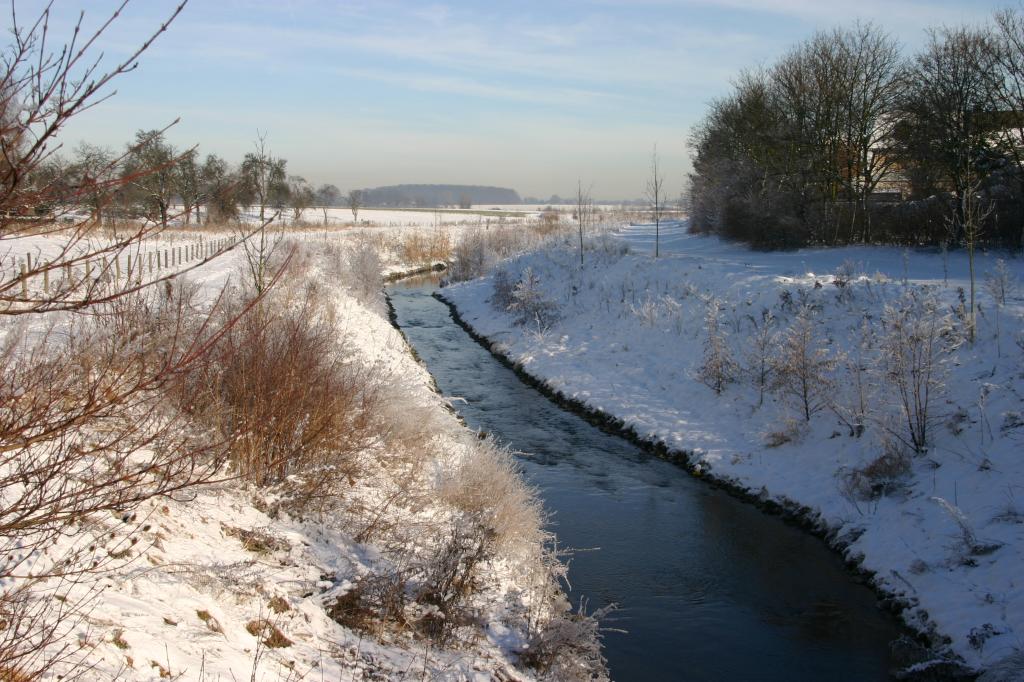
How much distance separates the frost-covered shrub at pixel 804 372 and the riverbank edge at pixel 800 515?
7.41 ft

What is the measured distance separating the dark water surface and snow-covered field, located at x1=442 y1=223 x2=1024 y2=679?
2.01 ft

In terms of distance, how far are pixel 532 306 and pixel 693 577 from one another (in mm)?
16525

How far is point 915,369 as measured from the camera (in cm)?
1028

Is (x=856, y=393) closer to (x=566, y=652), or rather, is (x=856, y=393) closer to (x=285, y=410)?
(x=566, y=652)

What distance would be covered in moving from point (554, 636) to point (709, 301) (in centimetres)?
1365

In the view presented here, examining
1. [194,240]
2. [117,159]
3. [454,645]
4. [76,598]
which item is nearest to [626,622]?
[454,645]

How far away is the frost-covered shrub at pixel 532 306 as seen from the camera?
24.2 m

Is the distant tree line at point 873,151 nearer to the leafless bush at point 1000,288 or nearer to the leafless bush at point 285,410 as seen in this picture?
the leafless bush at point 1000,288

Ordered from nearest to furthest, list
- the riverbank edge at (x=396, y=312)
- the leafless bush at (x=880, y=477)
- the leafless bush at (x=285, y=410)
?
the leafless bush at (x=285, y=410), the leafless bush at (x=880, y=477), the riverbank edge at (x=396, y=312)

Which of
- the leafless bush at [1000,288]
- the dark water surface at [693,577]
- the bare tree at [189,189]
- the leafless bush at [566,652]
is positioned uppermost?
the bare tree at [189,189]

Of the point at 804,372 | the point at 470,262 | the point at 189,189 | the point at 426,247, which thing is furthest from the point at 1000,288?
the point at 426,247

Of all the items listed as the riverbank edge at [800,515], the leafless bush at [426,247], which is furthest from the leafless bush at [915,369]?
the leafless bush at [426,247]

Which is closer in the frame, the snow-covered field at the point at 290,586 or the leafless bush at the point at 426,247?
the snow-covered field at the point at 290,586

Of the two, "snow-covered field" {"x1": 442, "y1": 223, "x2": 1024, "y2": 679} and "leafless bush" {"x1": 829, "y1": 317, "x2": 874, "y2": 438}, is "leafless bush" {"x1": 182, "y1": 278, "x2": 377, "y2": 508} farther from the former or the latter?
"leafless bush" {"x1": 829, "y1": 317, "x2": 874, "y2": 438}
